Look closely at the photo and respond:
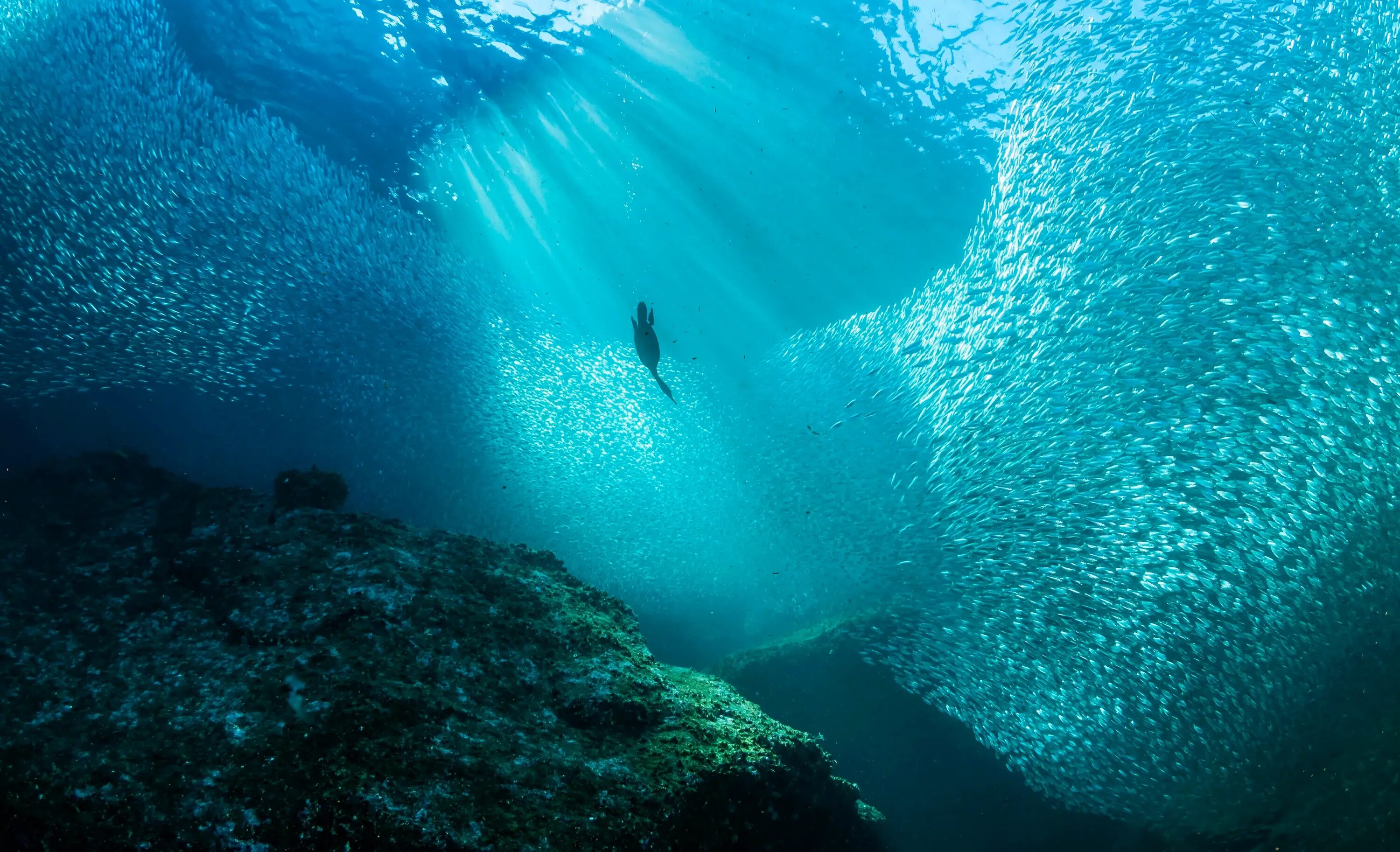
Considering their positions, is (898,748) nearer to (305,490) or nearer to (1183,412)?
(1183,412)

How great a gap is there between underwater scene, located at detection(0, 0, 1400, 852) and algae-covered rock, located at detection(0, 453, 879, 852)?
0.11ft

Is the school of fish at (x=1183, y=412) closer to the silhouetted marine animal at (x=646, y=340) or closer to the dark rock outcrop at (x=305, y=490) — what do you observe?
the silhouetted marine animal at (x=646, y=340)

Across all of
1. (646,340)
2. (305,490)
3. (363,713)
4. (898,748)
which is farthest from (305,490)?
(898,748)

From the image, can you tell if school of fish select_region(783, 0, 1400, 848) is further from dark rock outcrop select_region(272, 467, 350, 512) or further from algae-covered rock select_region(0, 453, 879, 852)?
dark rock outcrop select_region(272, 467, 350, 512)

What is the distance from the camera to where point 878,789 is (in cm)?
1220

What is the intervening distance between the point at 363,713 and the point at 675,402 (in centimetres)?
808

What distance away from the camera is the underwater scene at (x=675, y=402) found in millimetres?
3424

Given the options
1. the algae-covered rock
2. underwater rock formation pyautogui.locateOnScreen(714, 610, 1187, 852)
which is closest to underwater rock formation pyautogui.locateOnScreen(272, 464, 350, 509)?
the algae-covered rock

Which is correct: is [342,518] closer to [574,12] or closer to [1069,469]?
[574,12]

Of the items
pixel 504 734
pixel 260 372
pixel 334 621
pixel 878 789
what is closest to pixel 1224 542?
pixel 878 789

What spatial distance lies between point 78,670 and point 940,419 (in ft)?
42.2

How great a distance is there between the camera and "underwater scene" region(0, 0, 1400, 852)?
3424 mm

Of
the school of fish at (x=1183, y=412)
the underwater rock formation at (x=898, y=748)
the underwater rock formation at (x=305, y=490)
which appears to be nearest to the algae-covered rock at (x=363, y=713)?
the underwater rock formation at (x=305, y=490)

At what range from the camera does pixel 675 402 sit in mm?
10648
